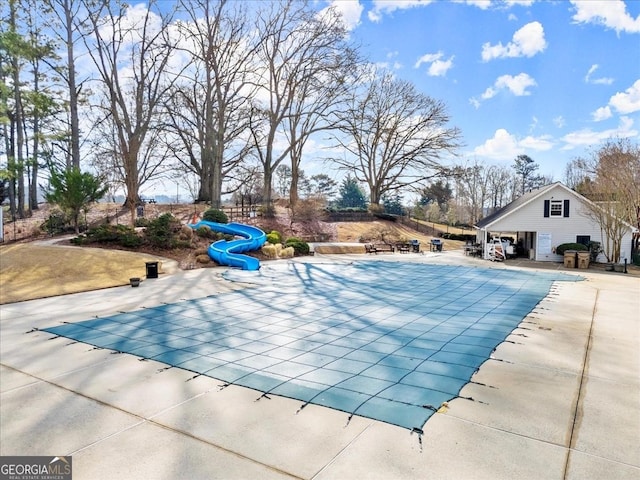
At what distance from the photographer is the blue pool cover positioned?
444 centimetres

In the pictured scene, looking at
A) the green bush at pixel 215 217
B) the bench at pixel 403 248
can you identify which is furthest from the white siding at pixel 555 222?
the green bush at pixel 215 217

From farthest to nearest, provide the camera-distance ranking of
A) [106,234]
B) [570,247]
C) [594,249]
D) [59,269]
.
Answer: [594,249], [570,247], [106,234], [59,269]

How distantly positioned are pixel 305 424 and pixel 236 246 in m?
14.9

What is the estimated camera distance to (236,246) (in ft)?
59.2

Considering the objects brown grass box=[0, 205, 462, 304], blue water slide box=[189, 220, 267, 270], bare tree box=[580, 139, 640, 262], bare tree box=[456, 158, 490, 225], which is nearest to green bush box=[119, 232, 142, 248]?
brown grass box=[0, 205, 462, 304]

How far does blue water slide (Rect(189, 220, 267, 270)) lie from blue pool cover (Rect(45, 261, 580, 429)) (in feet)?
13.6

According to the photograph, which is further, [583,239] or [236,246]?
[583,239]

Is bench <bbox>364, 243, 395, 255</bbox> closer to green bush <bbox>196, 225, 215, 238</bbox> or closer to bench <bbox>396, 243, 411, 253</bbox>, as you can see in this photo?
bench <bbox>396, 243, 411, 253</bbox>

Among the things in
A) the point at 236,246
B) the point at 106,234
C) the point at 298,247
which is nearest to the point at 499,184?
the point at 298,247

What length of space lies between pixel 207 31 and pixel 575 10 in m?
20.9

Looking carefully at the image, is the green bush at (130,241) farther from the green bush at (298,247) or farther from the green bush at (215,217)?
the green bush at (298,247)

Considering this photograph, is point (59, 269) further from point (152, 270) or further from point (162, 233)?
point (162, 233)

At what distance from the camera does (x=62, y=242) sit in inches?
648

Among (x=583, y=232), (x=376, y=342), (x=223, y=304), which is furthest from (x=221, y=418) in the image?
(x=583, y=232)
